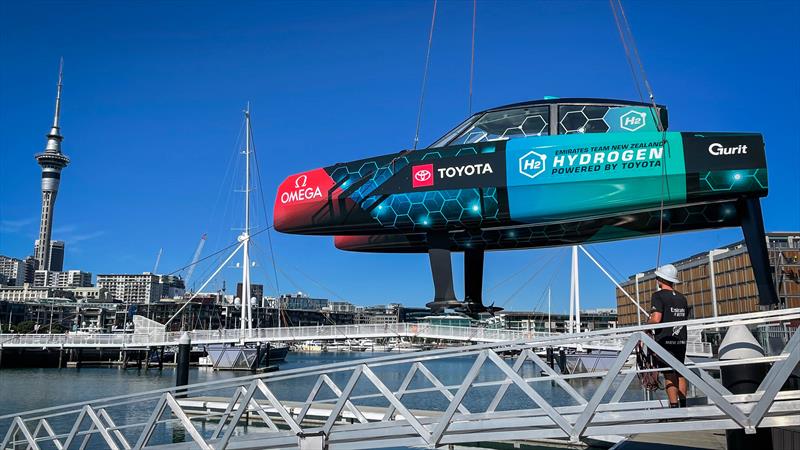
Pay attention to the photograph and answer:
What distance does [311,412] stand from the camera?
19.8 metres

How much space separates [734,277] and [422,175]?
229 feet

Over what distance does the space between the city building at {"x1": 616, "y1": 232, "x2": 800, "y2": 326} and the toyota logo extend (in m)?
53.8

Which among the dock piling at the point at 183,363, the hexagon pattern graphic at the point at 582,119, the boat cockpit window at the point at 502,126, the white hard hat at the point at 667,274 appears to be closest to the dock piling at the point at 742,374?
the white hard hat at the point at 667,274

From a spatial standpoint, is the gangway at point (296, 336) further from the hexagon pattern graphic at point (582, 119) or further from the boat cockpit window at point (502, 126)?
the hexagon pattern graphic at point (582, 119)

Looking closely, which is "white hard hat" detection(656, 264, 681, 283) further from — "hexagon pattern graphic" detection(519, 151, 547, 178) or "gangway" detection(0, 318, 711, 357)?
"gangway" detection(0, 318, 711, 357)

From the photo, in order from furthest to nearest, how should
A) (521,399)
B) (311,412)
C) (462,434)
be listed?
(521,399) < (311,412) < (462,434)

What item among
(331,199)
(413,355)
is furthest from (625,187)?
(331,199)

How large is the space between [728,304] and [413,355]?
73.0 metres

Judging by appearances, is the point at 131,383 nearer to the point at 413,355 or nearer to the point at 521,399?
the point at 521,399

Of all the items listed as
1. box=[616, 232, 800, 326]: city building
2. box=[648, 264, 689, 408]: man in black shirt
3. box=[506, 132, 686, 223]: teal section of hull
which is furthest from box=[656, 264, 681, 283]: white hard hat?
box=[616, 232, 800, 326]: city building

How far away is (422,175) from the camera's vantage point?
444 inches

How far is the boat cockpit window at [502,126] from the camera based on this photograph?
11211mm

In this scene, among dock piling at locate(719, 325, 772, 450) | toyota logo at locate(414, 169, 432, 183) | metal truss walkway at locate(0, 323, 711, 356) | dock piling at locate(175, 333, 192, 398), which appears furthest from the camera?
metal truss walkway at locate(0, 323, 711, 356)

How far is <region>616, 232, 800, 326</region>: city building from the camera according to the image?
204ft
